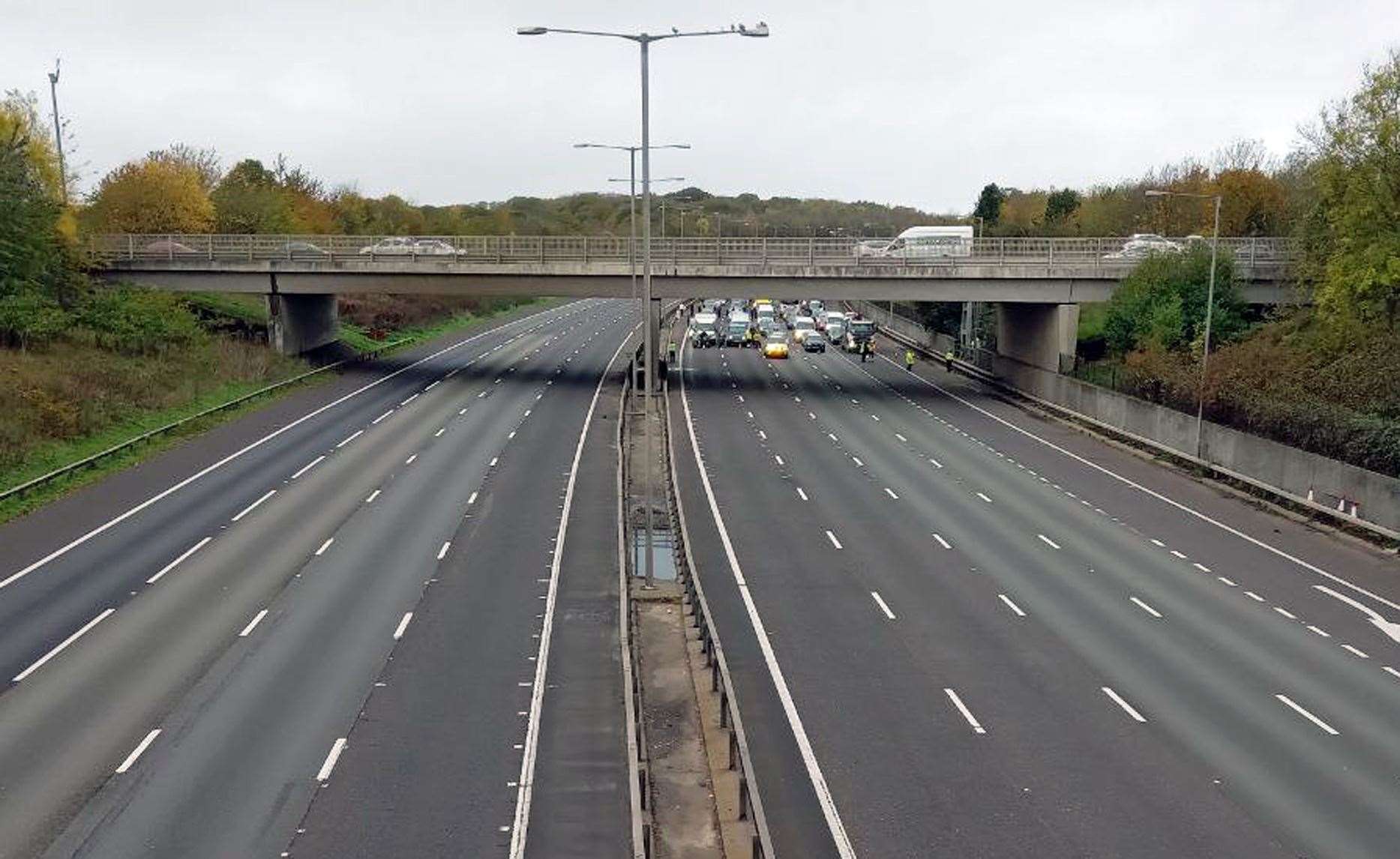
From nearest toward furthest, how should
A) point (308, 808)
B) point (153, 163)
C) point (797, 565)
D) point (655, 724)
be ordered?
point (308, 808), point (655, 724), point (797, 565), point (153, 163)

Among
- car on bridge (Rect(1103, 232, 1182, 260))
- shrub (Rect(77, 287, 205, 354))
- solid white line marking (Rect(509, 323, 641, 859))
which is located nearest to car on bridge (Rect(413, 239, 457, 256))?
shrub (Rect(77, 287, 205, 354))

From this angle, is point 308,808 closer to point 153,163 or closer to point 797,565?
point 797,565

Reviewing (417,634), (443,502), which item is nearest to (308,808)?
(417,634)

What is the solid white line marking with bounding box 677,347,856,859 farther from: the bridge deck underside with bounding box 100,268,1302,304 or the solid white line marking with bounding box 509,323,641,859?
the bridge deck underside with bounding box 100,268,1302,304

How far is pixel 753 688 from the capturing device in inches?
825

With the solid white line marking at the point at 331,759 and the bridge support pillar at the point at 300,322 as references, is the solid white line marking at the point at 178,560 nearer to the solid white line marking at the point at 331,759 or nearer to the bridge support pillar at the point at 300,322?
the solid white line marking at the point at 331,759

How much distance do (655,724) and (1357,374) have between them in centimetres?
3169

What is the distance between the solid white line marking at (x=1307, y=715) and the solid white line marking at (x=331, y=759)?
1508cm

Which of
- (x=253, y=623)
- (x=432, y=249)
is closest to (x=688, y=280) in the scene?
(x=432, y=249)

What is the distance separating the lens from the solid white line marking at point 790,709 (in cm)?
1566

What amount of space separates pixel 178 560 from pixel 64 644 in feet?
19.8

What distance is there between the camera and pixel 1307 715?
19.9m

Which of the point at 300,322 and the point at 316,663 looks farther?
the point at 300,322

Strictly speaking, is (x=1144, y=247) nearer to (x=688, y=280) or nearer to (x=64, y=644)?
(x=688, y=280)
